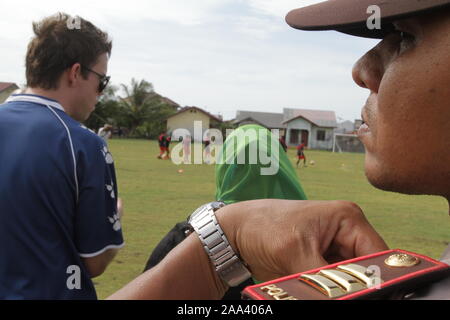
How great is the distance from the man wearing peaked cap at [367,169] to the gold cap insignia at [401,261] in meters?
0.07

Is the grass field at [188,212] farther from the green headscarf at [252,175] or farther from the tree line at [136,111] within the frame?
the tree line at [136,111]

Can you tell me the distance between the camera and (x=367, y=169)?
3.28 ft

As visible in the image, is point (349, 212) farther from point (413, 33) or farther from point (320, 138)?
point (320, 138)

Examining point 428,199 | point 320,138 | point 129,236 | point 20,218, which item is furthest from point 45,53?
point 320,138

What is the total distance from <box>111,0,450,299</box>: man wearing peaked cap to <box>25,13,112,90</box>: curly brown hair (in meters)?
1.25

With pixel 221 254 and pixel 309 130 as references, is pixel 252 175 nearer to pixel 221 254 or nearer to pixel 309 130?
pixel 221 254

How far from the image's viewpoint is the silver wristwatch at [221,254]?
4.04 ft

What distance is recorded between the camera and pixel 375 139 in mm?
958

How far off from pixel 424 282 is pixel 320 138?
5762cm

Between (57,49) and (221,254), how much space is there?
1437 millimetres

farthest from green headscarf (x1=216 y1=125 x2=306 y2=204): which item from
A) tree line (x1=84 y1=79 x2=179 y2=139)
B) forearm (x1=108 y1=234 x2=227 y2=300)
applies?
tree line (x1=84 y1=79 x2=179 y2=139)

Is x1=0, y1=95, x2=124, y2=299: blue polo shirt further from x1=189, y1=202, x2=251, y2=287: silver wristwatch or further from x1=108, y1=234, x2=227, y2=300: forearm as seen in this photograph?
x1=189, y1=202, x2=251, y2=287: silver wristwatch

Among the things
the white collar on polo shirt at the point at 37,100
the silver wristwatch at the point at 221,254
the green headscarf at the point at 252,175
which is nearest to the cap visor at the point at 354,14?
the silver wristwatch at the point at 221,254

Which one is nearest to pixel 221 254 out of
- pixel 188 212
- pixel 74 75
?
pixel 74 75
